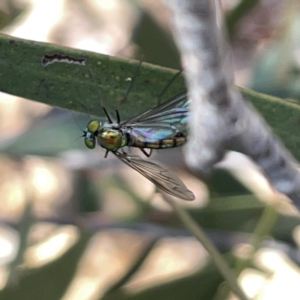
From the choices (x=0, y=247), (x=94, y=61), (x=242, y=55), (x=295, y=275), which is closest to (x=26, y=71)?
(x=94, y=61)

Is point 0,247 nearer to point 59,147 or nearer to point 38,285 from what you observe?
point 38,285

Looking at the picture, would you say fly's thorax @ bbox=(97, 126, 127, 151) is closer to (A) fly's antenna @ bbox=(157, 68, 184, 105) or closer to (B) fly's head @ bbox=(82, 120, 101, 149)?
(B) fly's head @ bbox=(82, 120, 101, 149)

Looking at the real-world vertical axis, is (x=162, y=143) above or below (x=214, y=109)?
above

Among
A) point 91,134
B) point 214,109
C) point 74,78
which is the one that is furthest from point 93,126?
point 214,109

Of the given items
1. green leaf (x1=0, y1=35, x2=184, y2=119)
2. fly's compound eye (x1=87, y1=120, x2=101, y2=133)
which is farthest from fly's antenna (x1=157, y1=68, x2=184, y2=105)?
fly's compound eye (x1=87, y1=120, x2=101, y2=133)

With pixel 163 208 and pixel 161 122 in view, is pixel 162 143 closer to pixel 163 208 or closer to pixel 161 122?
pixel 161 122

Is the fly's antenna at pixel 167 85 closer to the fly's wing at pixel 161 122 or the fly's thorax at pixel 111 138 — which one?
the fly's wing at pixel 161 122
